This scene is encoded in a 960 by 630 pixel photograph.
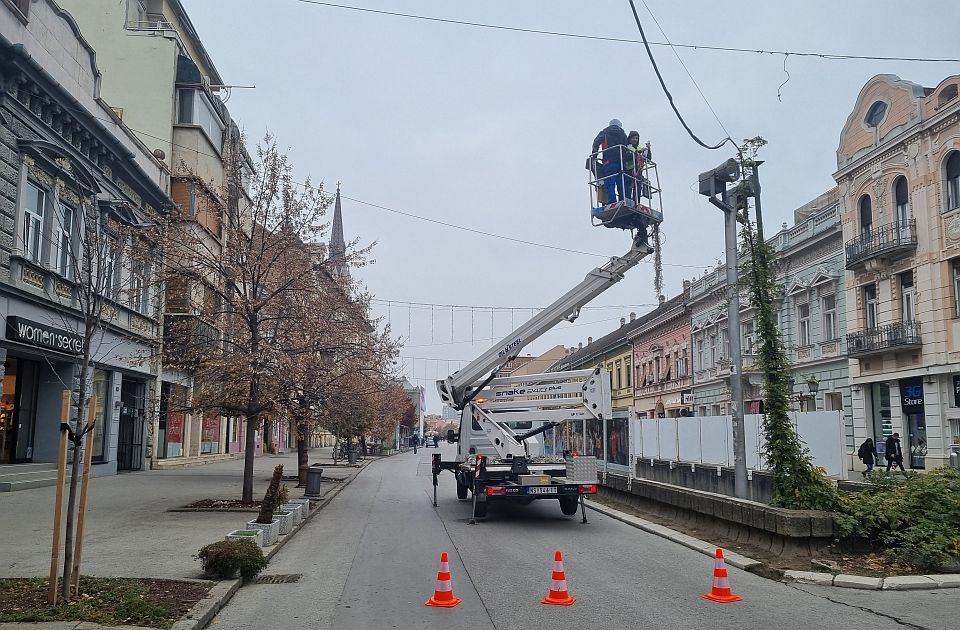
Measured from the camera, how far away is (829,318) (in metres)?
33.5

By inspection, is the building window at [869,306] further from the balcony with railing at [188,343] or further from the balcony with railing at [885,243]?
the balcony with railing at [188,343]

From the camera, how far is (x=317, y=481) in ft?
69.4

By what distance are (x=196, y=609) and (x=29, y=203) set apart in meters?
15.5

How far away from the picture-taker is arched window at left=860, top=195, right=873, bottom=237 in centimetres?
3078

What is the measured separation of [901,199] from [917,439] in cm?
873

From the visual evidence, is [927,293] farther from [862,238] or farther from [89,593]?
[89,593]

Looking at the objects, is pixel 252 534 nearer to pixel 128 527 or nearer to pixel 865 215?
pixel 128 527

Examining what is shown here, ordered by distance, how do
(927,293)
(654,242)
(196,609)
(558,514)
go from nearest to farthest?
1. (196,609)
2. (654,242)
3. (558,514)
4. (927,293)

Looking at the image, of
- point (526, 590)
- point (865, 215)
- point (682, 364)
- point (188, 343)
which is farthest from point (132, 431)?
point (682, 364)

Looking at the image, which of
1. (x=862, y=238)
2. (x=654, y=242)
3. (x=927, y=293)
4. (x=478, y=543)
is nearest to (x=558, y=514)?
(x=478, y=543)

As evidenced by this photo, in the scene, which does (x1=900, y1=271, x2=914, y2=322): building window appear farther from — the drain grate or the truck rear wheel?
the drain grate

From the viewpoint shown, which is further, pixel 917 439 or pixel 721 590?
pixel 917 439

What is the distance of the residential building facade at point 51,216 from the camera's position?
709 inches

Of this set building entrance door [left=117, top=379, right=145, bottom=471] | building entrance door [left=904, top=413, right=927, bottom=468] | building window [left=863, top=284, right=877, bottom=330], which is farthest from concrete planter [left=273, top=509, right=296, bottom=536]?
building window [left=863, top=284, right=877, bottom=330]
